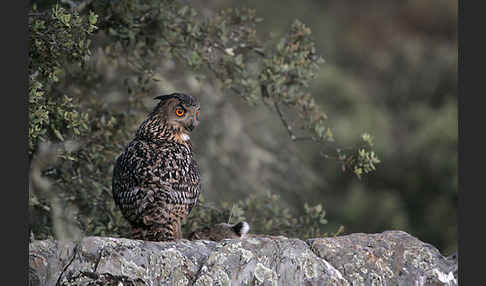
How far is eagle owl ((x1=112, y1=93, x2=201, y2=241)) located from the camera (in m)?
5.18

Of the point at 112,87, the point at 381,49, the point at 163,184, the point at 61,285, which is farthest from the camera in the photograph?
the point at 381,49

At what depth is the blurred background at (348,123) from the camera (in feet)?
26.3

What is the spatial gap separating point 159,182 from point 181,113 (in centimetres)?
79

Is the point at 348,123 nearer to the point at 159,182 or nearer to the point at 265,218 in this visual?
the point at 265,218

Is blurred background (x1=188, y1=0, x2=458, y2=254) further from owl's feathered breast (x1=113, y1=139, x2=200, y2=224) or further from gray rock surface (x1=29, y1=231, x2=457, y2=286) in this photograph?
gray rock surface (x1=29, y1=231, x2=457, y2=286)

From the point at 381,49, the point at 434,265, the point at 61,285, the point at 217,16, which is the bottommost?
the point at 61,285

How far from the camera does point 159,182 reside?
526cm

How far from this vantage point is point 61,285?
169 inches

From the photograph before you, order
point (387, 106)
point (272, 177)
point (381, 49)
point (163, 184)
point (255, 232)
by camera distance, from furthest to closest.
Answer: point (381, 49) < point (387, 106) < point (272, 177) < point (255, 232) < point (163, 184)

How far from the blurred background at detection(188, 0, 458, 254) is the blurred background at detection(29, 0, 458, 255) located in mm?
34

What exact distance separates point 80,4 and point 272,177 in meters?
5.71

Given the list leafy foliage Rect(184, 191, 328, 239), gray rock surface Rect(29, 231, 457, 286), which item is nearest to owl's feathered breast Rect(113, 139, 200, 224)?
gray rock surface Rect(29, 231, 457, 286)

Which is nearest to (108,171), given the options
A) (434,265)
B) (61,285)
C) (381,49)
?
(61,285)

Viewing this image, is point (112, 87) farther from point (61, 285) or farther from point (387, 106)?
point (387, 106)
